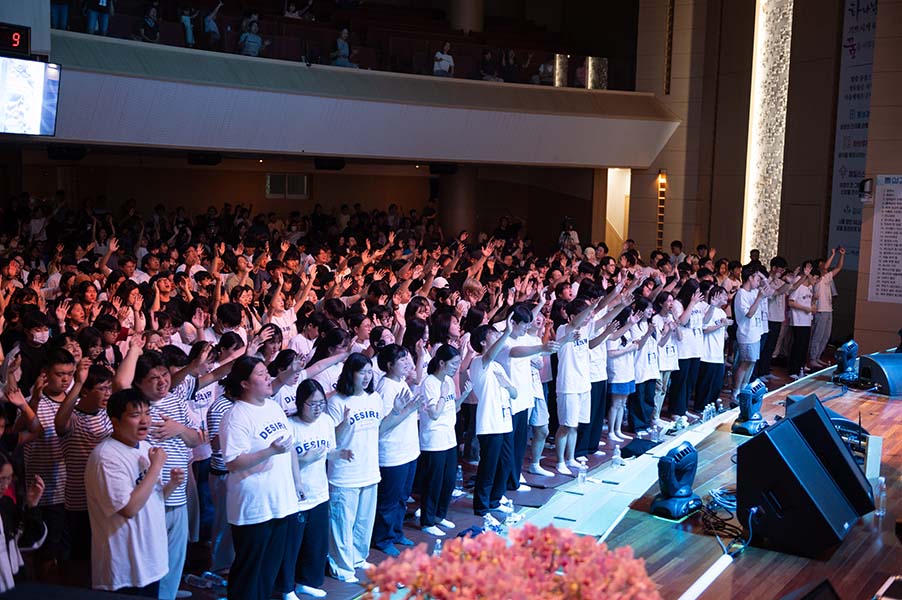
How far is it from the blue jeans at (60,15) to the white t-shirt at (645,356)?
8.89 m

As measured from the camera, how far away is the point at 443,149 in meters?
17.5

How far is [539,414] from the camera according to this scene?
853cm

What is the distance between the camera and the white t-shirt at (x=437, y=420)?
692 centimetres

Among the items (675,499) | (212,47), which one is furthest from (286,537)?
(212,47)

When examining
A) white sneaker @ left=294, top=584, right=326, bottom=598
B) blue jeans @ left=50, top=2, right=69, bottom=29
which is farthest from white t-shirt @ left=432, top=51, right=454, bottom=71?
white sneaker @ left=294, top=584, right=326, bottom=598

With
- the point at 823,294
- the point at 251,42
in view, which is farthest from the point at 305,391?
the point at 251,42

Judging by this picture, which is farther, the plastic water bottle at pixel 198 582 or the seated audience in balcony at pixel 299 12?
the seated audience in balcony at pixel 299 12

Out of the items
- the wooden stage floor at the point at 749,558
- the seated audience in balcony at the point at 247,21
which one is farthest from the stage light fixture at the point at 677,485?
the seated audience in balcony at the point at 247,21

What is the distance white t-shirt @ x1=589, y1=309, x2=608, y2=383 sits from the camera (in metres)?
9.02

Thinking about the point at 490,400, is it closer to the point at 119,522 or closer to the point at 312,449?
the point at 312,449

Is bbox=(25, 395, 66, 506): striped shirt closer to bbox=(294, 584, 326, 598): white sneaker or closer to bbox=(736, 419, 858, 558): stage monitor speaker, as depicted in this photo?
bbox=(294, 584, 326, 598): white sneaker

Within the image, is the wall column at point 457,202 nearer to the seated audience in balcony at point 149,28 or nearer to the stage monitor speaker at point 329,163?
the stage monitor speaker at point 329,163

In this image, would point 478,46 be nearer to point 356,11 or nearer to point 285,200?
point 356,11

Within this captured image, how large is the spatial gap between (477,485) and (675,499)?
265 centimetres
